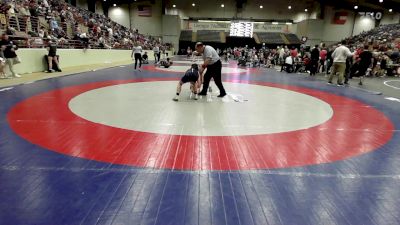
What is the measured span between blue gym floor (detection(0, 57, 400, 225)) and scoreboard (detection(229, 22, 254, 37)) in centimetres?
3387

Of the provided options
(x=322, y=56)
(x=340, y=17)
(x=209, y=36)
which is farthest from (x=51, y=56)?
(x=340, y=17)

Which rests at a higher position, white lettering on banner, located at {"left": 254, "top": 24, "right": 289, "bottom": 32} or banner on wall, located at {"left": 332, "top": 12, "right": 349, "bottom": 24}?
banner on wall, located at {"left": 332, "top": 12, "right": 349, "bottom": 24}

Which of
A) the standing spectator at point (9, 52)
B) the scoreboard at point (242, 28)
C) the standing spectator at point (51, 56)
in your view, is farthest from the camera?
the scoreboard at point (242, 28)

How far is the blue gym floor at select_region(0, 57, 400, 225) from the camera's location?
2.17 meters

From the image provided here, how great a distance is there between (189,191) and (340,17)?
1642 inches

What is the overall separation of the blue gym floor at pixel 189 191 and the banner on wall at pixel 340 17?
1553 inches

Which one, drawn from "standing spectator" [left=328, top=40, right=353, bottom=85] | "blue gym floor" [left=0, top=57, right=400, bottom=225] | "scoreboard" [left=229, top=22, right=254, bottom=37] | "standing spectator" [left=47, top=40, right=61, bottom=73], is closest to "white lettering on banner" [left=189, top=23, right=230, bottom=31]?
"scoreboard" [left=229, top=22, right=254, bottom=37]

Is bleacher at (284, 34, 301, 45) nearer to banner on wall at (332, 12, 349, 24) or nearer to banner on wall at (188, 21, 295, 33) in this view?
banner on wall at (188, 21, 295, 33)

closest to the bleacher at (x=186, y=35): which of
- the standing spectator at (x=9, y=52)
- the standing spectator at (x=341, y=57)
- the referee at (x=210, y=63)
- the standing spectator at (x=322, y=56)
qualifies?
the standing spectator at (x=322, y=56)

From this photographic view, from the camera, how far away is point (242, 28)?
3569 centimetres

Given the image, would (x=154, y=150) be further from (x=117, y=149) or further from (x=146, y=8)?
(x=146, y=8)

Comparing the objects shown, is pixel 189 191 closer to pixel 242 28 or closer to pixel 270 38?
pixel 242 28

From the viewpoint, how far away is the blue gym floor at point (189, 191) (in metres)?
2.17

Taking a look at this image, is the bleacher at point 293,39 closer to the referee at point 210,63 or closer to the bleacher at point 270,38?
the bleacher at point 270,38
